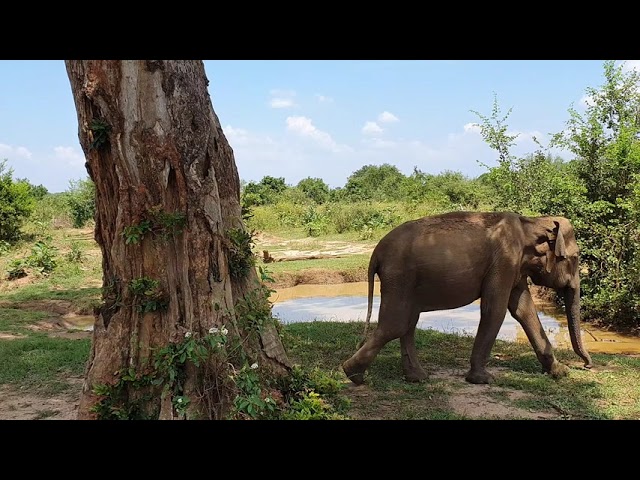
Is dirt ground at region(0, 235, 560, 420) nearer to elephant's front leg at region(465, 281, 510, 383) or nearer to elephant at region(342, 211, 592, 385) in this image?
elephant's front leg at region(465, 281, 510, 383)

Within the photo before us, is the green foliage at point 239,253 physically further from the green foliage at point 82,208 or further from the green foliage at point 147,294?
the green foliage at point 82,208

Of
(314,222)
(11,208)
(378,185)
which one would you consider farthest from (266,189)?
(11,208)

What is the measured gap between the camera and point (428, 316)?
13.5m

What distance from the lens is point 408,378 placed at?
22.5 feet

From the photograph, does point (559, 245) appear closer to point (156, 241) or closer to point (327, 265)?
point (156, 241)

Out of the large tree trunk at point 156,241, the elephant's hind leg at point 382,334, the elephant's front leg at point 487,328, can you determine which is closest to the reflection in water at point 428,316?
the elephant's front leg at point 487,328

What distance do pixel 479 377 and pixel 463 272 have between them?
47.8 inches

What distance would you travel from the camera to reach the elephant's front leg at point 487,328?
6.79m

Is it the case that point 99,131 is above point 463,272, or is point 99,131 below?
above

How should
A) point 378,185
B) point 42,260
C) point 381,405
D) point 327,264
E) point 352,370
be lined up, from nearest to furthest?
point 381,405 → point 352,370 → point 42,260 → point 327,264 → point 378,185

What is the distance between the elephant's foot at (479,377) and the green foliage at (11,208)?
17213 millimetres

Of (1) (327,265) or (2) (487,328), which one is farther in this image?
(1) (327,265)

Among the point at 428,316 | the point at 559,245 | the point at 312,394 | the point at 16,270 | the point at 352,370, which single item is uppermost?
the point at 559,245
